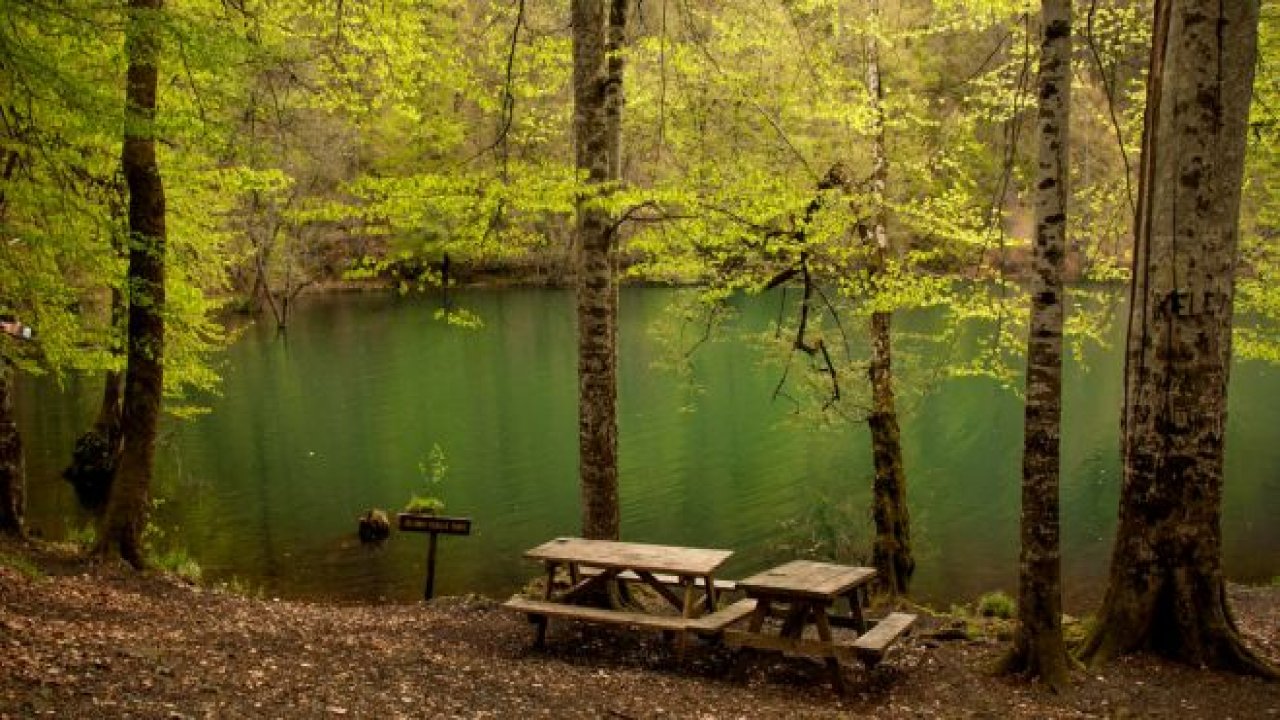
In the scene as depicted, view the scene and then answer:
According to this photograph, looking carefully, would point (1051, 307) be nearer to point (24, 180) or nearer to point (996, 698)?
point (996, 698)

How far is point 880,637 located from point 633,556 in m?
1.99

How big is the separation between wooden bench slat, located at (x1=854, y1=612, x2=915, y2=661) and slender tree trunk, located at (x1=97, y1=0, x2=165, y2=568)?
256 inches

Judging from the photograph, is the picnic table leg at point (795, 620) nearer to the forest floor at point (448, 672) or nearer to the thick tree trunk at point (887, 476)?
the forest floor at point (448, 672)

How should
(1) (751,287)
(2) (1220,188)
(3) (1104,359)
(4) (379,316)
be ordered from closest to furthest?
(2) (1220,188)
(1) (751,287)
(3) (1104,359)
(4) (379,316)

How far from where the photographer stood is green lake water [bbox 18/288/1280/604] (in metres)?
15.7

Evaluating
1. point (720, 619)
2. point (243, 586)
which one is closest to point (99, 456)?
point (243, 586)

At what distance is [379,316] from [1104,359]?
30148mm

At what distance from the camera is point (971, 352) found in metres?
31.2

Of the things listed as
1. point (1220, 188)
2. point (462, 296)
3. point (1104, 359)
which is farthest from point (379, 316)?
point (1220, 188)

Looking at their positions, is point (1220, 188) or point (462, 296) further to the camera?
point (462, 296)

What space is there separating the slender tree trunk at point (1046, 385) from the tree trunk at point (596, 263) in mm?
3458

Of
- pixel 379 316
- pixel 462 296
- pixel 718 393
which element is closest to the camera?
pixel 718 393

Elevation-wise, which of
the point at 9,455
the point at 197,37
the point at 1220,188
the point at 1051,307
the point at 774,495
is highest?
the point at 197,37

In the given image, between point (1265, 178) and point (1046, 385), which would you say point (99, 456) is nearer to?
point (1046, 385)
